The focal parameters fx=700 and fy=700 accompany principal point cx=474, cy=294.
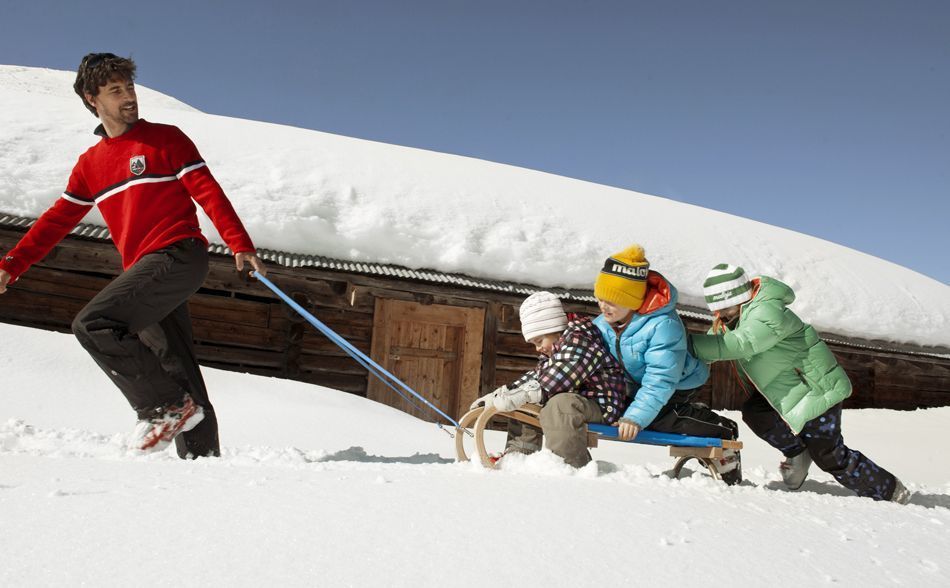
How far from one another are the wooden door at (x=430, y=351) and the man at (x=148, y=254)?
6016 millimetres

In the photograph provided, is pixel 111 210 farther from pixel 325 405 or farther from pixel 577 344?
pixel 325 405

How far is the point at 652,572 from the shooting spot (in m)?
1.70

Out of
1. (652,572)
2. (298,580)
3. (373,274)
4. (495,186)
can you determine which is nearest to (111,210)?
(298,580)

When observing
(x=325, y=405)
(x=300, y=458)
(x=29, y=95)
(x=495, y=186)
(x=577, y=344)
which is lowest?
(x=325, y=405)

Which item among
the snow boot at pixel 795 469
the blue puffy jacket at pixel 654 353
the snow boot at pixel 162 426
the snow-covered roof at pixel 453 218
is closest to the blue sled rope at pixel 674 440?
the blue puffy jacket at pixel 654 353

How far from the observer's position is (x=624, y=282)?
3.30m


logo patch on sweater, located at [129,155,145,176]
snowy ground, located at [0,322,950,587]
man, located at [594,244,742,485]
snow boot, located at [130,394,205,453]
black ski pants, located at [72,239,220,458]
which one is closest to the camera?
snowy ground, located at [0,322,950,587]

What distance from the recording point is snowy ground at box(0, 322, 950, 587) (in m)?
1.56

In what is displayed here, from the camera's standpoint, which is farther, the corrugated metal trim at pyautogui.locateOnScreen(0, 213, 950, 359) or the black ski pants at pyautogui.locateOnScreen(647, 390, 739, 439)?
the corrugated metal trim at pyautogui.locateOnScreen(0, 213, 950, 359)

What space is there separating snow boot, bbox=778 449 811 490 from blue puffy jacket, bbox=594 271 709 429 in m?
0.71

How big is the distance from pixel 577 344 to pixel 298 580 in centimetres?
199

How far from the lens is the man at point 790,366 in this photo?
3375 mm

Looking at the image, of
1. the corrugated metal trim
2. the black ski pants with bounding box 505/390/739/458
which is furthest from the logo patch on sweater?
the corrugated metal trim

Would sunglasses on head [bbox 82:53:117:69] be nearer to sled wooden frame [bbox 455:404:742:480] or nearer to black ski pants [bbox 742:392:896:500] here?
sled wooden frame [bbox 455:404:742:480]
